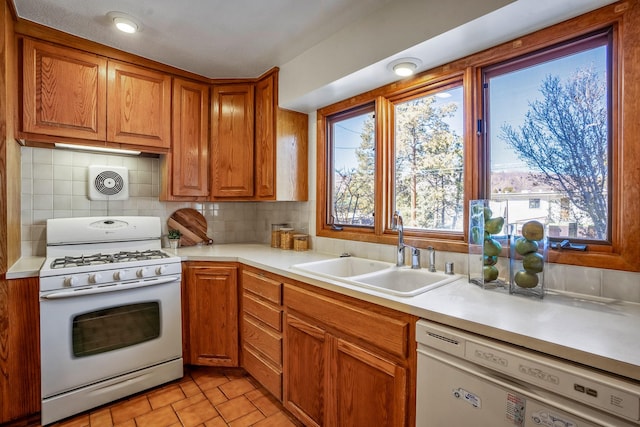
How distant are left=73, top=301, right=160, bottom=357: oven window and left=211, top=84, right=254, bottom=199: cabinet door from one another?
1064 mm

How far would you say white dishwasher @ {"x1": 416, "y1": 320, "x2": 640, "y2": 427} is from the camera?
2.57ft

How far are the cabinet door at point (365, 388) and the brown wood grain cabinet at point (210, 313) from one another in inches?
39.9

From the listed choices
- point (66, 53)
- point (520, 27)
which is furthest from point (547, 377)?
point (66, 53)

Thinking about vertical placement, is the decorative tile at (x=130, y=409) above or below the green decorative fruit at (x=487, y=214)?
below

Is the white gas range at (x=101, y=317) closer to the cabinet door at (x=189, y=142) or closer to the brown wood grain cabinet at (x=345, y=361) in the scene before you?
the cabinet door at (x=189, y=142)

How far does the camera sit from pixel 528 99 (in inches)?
59.1

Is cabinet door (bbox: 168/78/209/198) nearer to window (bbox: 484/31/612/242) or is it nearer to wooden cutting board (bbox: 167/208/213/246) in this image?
wooden cutting board (bbox: 167/208/213/246)

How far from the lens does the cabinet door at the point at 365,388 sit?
1.25 m

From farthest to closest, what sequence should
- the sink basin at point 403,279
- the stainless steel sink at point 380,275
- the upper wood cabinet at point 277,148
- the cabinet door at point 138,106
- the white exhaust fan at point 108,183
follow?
the upper wood cabinet at point 277,148 < the white exhaust fan at point 108,183 < the cabinet door at point 138,106 < the sink basin at point 403,279 < the stainless steel sink at point 380,275

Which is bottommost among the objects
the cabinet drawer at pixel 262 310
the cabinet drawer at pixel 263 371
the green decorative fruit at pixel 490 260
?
the cabinet drawer at pixel 263 371

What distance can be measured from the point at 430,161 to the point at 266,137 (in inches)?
52.1

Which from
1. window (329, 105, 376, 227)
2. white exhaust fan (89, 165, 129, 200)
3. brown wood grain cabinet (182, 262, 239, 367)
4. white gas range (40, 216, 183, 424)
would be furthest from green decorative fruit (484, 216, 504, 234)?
white exhaust fan (89, 165, 129, 200)

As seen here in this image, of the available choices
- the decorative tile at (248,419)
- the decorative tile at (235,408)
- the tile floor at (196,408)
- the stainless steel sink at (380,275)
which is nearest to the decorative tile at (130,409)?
the tile floor at (196,408)

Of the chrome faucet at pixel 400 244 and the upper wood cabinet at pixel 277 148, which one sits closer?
the chrome faucet at pixel 400 244
